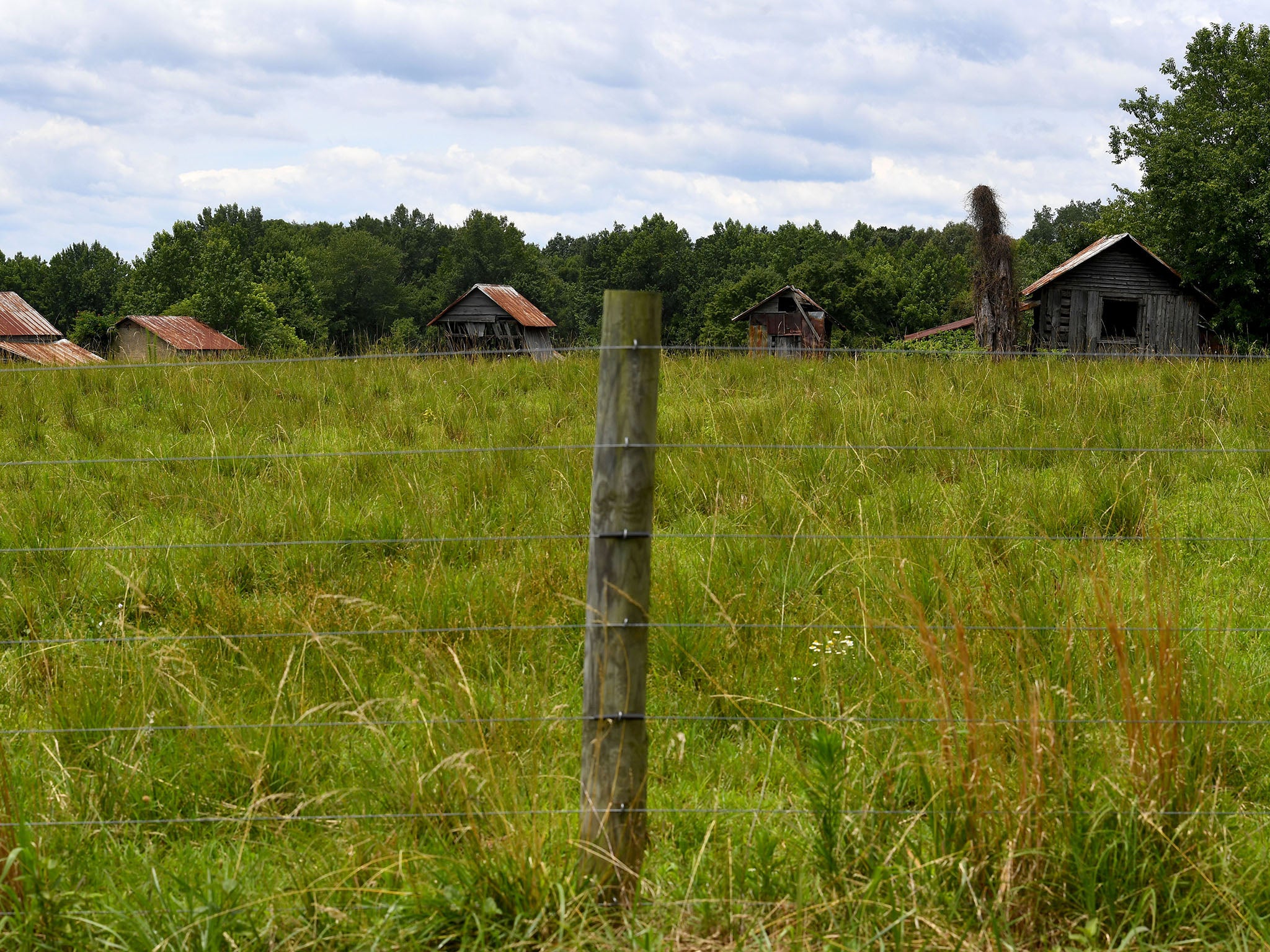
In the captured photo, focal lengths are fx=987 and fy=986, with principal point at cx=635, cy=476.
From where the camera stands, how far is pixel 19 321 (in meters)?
52.0

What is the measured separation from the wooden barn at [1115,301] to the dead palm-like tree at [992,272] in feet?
14.6

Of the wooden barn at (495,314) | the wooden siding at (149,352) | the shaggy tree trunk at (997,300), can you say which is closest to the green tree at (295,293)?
the wooden barn at (495,314)

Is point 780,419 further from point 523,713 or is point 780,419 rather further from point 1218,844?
point 1218,844

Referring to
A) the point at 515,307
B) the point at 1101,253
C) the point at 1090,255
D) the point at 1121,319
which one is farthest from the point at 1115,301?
the point at 515,307

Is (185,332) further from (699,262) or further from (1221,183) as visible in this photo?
(699,262)

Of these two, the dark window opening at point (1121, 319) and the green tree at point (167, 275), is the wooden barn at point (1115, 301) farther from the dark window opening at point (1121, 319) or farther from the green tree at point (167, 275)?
the green tree at point (167, 275)

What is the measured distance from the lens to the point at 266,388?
8.66 metres

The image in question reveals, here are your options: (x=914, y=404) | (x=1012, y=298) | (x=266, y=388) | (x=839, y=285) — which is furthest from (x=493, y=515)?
(x=839, y=285)

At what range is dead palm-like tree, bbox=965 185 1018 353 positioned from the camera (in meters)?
25.9

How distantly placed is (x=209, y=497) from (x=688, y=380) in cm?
427

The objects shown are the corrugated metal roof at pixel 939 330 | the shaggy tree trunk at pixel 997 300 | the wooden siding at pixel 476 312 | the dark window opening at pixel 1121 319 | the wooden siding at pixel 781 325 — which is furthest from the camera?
the wooden siding at pixel 476 312

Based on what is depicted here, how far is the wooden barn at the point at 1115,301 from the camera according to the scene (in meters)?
31.0

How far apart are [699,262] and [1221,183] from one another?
69.1m

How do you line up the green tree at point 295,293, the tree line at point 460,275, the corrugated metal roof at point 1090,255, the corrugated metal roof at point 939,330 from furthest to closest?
the green tree at point 295,293, the tree line at point 460,275, the corrugated metal roof at point 939,330, the corrugated metal roof at point 1090,255
